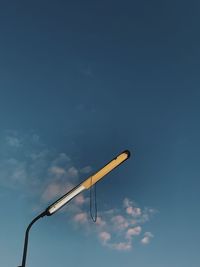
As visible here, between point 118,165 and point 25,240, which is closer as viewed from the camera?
point 118,165

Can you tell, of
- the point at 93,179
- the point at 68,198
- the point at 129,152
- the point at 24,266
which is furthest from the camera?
the point at 24,266

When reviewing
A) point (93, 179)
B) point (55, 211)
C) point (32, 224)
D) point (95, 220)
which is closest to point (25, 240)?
point (32, 224)

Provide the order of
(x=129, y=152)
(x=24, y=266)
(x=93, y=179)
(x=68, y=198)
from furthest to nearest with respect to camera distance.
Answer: (x=24, y=266) → (x=68, y=198) → (x=93, y=179) → (x=129, y=152)

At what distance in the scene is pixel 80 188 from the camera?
732 centimetres

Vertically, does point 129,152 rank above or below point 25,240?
above

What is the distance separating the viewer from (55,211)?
7957mm

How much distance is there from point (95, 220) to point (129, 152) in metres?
2.62

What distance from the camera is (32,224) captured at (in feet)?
28.2

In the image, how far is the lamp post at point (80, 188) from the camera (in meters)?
6.56

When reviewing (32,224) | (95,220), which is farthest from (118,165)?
(32,224)

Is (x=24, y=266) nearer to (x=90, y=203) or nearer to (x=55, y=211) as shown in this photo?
(x=55, y=211)

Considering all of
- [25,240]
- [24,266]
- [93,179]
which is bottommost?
[24,266]

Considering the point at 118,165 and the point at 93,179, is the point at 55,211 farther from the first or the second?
the point at 118,165

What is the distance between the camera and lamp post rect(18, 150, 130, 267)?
21.5 feet
